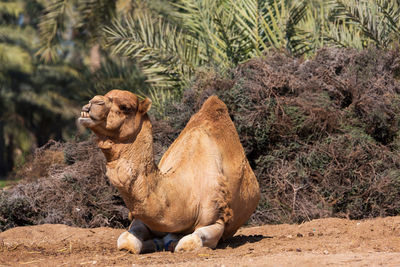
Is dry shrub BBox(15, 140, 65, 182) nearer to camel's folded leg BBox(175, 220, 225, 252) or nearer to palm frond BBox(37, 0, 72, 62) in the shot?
camel's folded leg BBox(175, 220, 225, 252)

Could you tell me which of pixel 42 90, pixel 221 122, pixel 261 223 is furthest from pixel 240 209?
pixel 42 90

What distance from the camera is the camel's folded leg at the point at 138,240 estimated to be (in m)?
5.92

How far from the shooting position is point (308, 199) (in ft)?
32.2

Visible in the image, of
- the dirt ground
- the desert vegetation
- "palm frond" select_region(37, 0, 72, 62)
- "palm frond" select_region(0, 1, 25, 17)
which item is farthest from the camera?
"palm frond" select_region(0, 1, 25, 17)

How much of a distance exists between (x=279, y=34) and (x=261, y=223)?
15.1ft

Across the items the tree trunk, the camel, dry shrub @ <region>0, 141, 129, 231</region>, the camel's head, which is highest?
the camel's head

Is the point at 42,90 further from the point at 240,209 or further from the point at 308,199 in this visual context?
the point at 240,209

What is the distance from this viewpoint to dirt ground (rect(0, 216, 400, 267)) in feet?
16.5

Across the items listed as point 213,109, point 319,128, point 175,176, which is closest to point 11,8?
point 319,128

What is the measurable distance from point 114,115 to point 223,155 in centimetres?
157

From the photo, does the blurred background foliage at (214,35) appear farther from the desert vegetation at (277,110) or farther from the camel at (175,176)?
the camel at (175,176)

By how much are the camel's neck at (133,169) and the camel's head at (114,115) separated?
0.09 metres

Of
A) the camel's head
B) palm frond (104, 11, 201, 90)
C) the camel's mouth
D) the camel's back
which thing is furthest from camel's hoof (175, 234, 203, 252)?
palm frond (104, 11, 201, 90)

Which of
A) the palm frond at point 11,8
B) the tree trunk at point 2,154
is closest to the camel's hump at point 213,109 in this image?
the tree trunk at point 2,154
